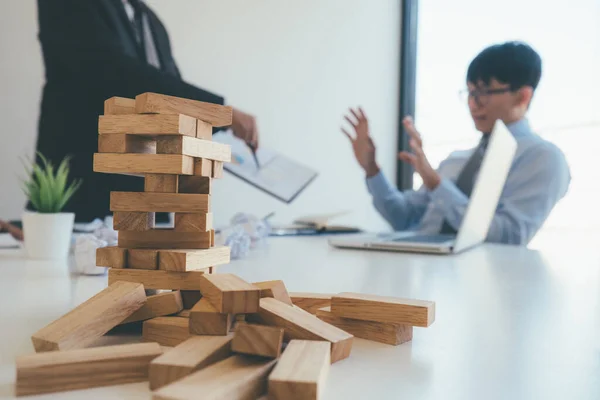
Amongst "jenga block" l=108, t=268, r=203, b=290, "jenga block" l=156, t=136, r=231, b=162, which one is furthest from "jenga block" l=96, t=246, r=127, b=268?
"jenga block" l=156, t=136, r=231, b=162

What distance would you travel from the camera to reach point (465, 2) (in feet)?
10.4

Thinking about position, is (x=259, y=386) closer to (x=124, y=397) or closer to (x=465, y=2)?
(x=124, y=397)

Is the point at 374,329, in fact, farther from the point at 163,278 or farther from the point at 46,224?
the point at 46,224

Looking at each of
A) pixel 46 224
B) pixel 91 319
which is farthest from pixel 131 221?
pixel 46 224

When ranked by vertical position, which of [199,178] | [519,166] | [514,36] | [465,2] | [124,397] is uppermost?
[465,2]

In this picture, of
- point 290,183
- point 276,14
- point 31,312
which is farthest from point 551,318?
point 276,14

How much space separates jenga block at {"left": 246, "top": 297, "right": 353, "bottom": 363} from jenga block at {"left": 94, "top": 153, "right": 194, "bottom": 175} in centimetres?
17

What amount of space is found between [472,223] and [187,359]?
1210mm

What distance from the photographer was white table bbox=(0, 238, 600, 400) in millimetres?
398

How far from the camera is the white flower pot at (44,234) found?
1.07m

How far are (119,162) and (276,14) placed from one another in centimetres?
260

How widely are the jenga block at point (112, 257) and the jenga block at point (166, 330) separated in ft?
0.32

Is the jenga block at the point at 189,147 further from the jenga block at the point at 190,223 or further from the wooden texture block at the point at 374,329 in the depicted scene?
the wooden texture block at the point at 374,329

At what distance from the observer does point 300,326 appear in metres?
0.44
